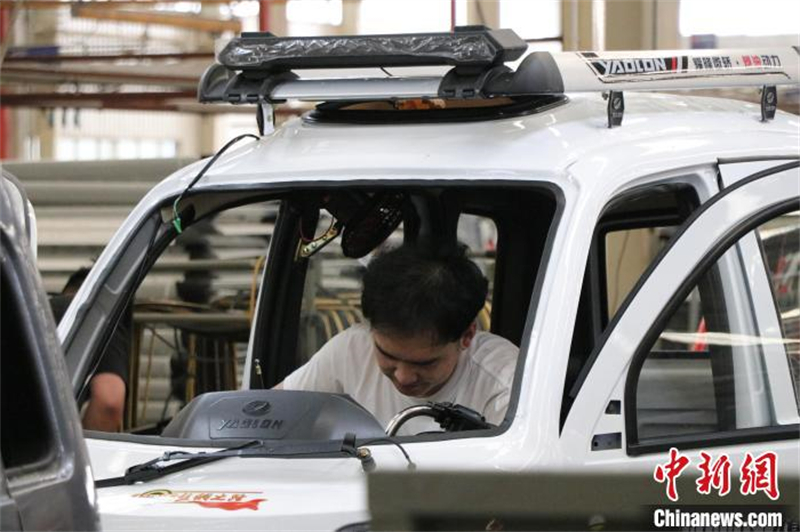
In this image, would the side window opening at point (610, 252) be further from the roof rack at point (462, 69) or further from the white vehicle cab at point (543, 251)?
the roof rack at point (462, 69)

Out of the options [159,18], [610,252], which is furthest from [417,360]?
[159,18]

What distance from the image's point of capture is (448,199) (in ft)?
15.7

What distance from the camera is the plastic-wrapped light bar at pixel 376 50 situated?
3840mm

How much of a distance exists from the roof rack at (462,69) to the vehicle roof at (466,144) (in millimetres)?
94

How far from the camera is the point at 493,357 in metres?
4.26

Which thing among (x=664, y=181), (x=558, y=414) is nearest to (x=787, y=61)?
(x=664, y=181)

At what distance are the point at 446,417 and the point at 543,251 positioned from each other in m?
0.52

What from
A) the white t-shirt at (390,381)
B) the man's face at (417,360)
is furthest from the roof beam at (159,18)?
the man's face at (417,360)

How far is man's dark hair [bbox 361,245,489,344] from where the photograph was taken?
4.15 metres

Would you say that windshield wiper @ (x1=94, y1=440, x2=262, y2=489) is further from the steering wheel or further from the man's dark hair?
the man's dark hair

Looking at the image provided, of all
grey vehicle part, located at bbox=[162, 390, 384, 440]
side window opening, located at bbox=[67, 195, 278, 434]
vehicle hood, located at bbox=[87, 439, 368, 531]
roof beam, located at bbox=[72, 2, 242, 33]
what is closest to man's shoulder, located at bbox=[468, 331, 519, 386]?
grey vehicle part, located at bbox=[162, 390, 384, 440]

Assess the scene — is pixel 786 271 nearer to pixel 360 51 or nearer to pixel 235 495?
pixel 360 51

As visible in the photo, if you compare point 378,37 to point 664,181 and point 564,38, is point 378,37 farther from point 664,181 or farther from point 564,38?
point 564,38

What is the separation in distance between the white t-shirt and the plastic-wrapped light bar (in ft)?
2.64
